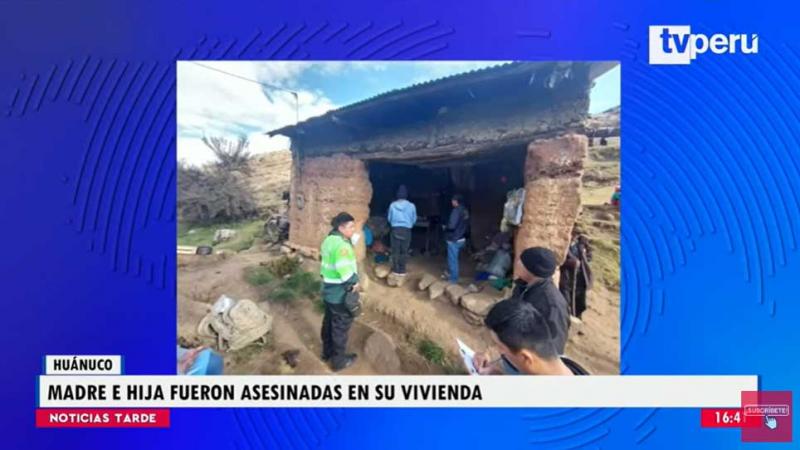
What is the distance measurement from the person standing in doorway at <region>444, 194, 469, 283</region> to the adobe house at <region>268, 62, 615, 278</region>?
6 cm

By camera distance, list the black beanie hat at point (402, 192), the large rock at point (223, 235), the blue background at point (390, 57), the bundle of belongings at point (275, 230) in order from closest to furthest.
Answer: the blue background at point (390, 57)
the large rock at point (223, 235)
the bundle of belongings at point (275, 230)
the black beanie hat at point (402, 192)

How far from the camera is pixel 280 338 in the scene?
5.60ft

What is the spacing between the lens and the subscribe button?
158cm

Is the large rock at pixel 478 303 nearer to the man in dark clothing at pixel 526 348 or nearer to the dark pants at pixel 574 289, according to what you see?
the man in dark clothing at pixel 526 348

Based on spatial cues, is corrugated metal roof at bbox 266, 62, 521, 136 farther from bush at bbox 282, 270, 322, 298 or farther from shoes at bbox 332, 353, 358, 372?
shoes at bbox 332, 353, 358, 372

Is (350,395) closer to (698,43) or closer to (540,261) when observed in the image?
(540,261)

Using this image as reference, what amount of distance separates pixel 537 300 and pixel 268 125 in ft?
5.70

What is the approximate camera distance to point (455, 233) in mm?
2066

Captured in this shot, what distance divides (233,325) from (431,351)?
1.09 m

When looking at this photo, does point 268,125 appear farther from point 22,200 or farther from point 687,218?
point 687,218

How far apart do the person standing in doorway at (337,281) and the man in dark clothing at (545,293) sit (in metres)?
0.97

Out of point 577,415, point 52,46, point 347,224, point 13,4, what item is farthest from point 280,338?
point 13,4

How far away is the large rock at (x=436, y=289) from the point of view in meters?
2.04

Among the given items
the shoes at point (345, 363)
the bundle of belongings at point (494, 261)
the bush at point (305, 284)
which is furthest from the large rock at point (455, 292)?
the bush at point (305, 284)
